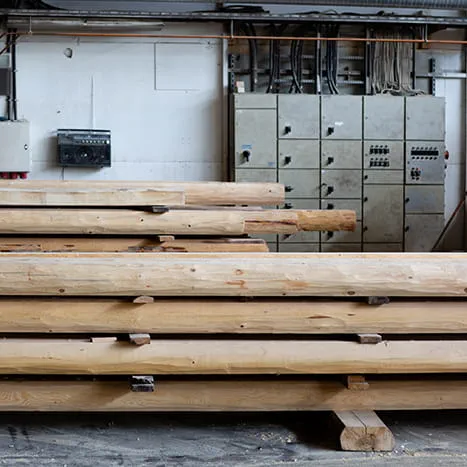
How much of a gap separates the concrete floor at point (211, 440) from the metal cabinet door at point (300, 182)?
501 centimetres

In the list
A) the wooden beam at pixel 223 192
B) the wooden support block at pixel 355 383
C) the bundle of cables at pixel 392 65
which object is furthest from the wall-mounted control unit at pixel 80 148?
the wooden support block at pixel 355 383

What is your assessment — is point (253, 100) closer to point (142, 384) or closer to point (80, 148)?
point (80, 148)

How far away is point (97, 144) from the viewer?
8.20m

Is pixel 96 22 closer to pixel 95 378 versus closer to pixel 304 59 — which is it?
pixel 304 59

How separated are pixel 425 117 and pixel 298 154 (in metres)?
1.59

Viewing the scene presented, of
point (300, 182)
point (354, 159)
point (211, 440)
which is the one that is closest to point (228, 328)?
point (211, 440)

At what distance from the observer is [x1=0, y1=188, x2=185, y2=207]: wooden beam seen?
4.25 meters

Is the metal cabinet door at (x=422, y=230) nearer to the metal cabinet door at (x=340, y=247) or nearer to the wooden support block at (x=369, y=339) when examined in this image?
the metal cabinet door at (x=340, y=247)

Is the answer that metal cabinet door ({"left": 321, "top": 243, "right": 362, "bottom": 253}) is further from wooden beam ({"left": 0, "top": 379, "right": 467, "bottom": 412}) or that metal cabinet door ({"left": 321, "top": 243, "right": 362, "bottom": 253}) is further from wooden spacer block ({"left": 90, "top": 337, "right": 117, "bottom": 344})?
wooden spacer block ({"left": 90, "top": 337, "right": 117, "bottom": 344})

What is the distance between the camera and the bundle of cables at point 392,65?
8688 millimetres

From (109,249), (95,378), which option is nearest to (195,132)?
(109,249)

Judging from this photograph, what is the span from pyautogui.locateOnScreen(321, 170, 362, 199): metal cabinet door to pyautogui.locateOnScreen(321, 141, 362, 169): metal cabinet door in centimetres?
7

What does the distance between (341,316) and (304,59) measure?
611 cm

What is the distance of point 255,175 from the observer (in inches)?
323
